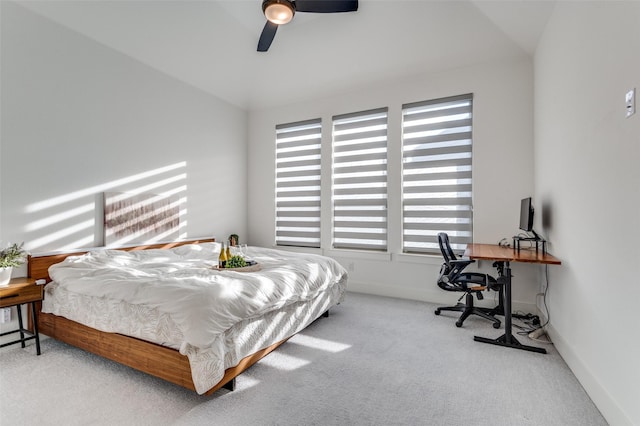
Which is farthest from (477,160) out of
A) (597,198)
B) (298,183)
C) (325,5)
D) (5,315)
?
(5,315)

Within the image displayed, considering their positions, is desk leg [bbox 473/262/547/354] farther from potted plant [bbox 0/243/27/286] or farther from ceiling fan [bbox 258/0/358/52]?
potted plant [bbox 0/243/27/286]

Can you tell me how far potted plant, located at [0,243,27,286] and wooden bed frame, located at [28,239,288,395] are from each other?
0.19 meters

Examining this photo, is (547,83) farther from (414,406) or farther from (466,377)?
(414,406)

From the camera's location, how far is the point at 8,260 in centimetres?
267

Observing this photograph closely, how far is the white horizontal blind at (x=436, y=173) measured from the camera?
416cm

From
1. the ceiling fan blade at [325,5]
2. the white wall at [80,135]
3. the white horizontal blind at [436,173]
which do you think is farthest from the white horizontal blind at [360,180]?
the white wall at [80,135]

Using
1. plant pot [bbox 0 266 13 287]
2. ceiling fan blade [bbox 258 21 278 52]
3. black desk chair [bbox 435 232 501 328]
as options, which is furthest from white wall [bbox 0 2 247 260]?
black desk chair [bbox 435 232 501 328]

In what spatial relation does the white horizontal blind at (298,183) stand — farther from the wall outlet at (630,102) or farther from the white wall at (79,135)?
the wall outlet at (630,102)

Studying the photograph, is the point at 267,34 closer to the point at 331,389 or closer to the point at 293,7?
the point at 293,7

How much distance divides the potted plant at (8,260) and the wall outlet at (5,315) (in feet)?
1.29

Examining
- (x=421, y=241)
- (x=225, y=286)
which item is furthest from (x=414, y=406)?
(x=421, y=241)

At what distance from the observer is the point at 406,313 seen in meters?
3.78

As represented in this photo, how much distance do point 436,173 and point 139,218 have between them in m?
4.00

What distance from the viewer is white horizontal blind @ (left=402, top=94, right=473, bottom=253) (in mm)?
4160
